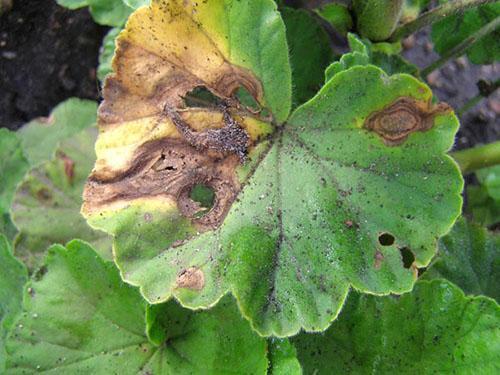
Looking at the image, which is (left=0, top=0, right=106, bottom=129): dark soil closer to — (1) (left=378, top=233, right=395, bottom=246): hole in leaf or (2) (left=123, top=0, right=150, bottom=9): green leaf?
(2) (left=123, top=0, right=150, bottom=9): green leaf

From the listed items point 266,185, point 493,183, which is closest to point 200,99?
point 266,185

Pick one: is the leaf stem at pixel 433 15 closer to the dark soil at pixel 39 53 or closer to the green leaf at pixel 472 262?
the green leaf at pixel 472 262

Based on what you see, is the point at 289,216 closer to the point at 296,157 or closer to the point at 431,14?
the point at 296,157

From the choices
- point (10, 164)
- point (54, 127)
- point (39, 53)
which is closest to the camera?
point (10, 164)

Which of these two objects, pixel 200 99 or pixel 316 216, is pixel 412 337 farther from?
pixel 200 99

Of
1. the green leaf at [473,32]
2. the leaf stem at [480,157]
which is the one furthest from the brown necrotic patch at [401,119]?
the green leaf at [473,32]

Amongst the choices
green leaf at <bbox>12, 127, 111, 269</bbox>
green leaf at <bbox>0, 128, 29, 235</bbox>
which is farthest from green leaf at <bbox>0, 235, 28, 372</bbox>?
green leaf at <bbox>0, 128, 29, 235</bbox>
